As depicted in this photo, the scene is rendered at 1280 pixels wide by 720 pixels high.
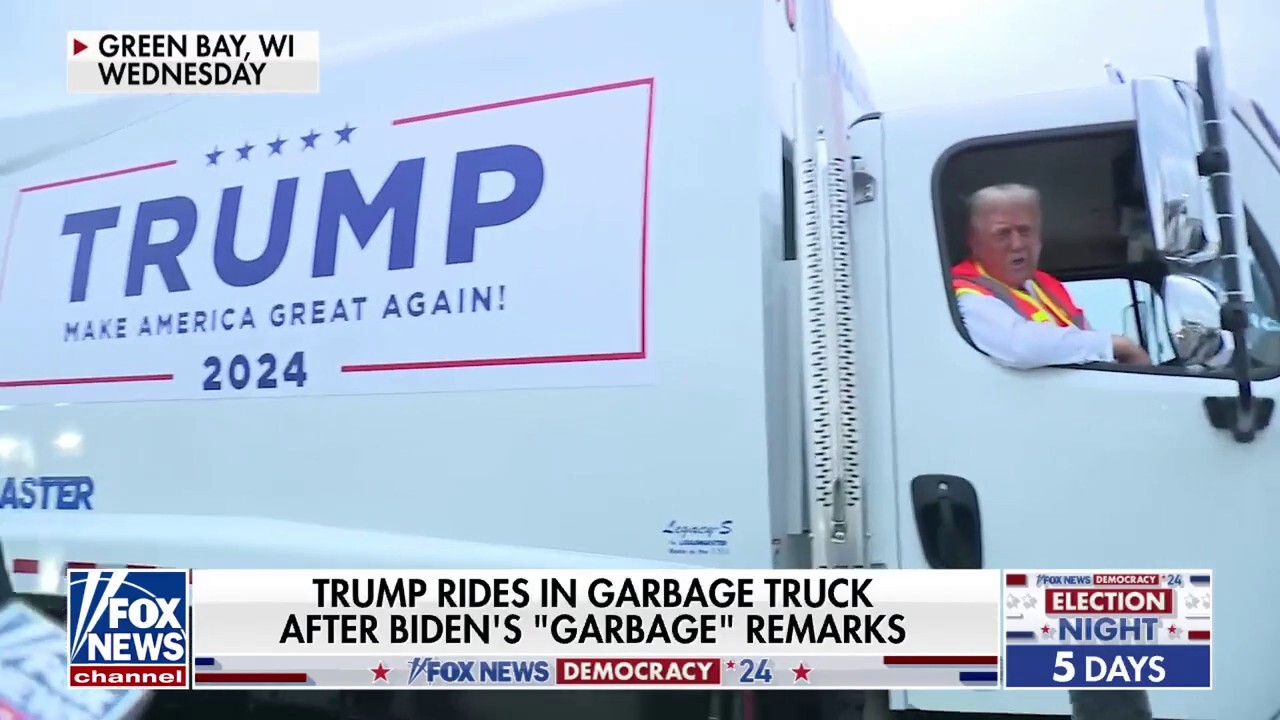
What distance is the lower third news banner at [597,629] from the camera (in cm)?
204

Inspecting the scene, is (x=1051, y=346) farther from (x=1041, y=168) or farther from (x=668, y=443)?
(x=668, y=443)

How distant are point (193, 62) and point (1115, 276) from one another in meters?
2.22

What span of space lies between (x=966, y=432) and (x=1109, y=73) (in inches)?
33.6

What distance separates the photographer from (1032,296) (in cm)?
214

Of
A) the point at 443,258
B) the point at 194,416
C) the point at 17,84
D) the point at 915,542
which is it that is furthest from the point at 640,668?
the point at 17,84

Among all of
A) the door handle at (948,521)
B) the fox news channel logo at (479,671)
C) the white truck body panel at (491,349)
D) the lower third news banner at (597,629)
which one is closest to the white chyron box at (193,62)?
the white truck body panel at (491,349)

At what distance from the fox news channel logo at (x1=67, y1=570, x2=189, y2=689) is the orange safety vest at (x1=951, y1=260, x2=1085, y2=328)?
1.78 meters

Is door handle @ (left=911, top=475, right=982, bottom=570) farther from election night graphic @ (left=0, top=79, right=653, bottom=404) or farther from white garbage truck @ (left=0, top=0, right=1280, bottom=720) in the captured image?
election night graphic @ (left=0, top=79, right=653, bottom=404)

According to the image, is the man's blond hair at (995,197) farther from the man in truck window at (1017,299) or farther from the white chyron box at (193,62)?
the white chyron box at (193,62)

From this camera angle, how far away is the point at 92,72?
2.70 m

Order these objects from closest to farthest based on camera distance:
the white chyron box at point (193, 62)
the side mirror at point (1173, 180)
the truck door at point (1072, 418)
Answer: the side mirror at point (1173, 180)
the truck door at point (1072, 418)
the white chyron box at point (193, 62)

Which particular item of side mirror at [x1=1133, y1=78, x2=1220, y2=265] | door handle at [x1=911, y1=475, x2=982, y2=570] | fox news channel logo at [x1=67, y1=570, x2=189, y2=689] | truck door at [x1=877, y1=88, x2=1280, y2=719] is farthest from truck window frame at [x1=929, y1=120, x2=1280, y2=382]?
fox news channel logo at [x1=67, y1=570, x2=189, y2=689]

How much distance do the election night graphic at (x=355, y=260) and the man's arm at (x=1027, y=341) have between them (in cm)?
69

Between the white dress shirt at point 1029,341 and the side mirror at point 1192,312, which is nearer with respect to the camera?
the side mirror at point 1192,312
